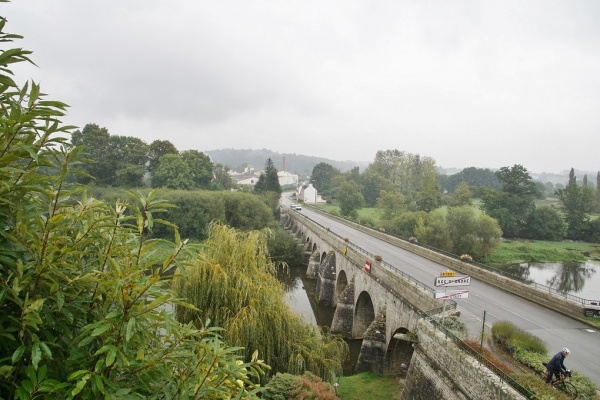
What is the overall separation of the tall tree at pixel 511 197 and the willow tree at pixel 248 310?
2158 inches

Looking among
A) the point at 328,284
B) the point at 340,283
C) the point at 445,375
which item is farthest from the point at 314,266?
the point at 445,375

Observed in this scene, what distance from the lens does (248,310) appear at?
12055 millimetres

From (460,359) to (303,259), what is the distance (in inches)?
1450

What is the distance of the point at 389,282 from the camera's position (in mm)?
19328

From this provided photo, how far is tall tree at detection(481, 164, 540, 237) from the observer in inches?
2301

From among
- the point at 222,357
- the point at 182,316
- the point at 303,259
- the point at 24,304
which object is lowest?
the point at 303,259

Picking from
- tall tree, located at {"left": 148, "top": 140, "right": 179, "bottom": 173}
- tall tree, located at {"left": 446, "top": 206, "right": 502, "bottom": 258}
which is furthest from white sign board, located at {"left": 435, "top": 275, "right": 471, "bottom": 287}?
tall tree, located at {"left": 148, "top": 140, "right": 179, "bottom": 173}

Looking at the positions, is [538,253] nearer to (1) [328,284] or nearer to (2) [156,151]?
(1) [328,284]

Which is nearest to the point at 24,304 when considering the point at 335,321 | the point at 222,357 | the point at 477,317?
the point at 222,357

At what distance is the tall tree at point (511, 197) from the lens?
58438mm

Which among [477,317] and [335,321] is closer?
[477,317]

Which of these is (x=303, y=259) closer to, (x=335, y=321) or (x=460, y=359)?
(x=335, y=321)

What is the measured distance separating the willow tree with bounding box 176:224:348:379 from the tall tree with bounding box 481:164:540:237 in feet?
180

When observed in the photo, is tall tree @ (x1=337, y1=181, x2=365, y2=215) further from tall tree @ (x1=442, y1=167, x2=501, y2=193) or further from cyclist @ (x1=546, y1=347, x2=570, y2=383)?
tall tree @ (x1=442, y1=167, x2=501, y2=193)
